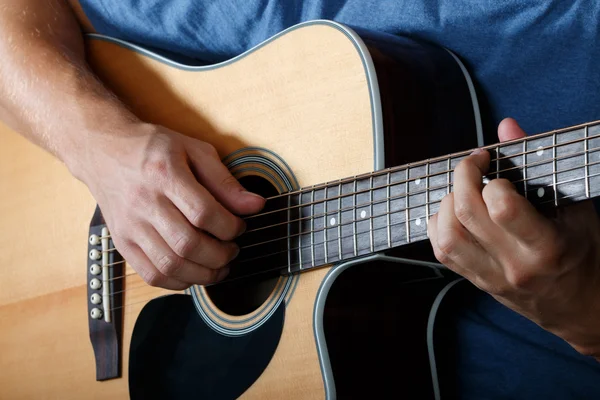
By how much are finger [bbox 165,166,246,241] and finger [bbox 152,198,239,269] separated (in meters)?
0.01

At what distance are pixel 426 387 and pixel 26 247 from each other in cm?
77

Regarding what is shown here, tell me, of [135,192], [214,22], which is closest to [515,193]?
[135,192]

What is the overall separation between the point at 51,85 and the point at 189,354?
1.71ft

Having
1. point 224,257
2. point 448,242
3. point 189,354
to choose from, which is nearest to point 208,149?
point 224,257

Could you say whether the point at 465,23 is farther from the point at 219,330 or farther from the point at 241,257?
the point at 219,330

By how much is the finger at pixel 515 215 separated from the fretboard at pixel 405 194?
3 cm

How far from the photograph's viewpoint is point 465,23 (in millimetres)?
978

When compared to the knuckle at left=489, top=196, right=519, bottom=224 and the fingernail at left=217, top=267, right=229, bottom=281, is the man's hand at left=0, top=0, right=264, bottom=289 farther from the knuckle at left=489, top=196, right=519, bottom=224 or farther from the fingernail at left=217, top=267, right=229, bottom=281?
the knuckle at left=489, top=196, right=519, bottom=224

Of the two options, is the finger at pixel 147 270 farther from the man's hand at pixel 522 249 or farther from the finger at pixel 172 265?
the man's hand at pixel 522 249

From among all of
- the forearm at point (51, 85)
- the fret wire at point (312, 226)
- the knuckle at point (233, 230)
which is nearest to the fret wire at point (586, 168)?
the fret wire at point (312, 226)

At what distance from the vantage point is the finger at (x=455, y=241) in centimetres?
73

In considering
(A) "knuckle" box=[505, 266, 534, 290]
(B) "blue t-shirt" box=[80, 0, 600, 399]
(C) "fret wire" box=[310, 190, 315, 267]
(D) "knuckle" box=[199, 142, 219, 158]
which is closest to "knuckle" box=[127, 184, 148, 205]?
(D) "knuckle" box=[199, 142, 219, 158]

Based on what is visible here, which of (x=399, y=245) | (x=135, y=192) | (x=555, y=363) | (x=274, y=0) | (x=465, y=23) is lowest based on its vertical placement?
(x=555, y=363)

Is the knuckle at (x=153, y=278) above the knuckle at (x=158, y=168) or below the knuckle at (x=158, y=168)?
below
